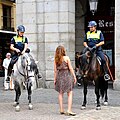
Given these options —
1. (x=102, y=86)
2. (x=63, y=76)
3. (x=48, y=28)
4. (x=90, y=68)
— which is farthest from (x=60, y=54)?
(x=48, y=28)

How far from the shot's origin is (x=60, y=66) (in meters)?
10.5

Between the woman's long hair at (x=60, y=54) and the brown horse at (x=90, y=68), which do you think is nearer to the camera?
the woman's long hair at (x=60, y=54)

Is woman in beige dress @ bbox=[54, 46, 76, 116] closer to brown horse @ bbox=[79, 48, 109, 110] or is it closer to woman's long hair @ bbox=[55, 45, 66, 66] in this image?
woman's long hair @ bbox=[55, 45, 66, 66]

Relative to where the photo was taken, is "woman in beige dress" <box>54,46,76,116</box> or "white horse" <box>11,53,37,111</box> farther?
"white horse" <box>11,53,37,111</box>

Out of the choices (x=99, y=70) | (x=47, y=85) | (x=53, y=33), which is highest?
(x=53, y=33)

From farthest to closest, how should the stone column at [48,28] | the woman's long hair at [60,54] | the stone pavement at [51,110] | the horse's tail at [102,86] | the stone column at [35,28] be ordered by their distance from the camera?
the stone column at [35,28] < the stone column at [48,28] < the horse's tail at [102,86] < the woman's long hair at [60,54] < the stone pavement at [51,110]

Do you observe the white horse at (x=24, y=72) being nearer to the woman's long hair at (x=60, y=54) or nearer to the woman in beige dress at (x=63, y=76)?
the woman in beige dress at (x=63, y=76)

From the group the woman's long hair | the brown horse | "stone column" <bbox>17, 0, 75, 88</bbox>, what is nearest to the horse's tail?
the brown horse

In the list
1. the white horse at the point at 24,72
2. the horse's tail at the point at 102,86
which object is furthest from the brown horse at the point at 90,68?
the white horse at the point at 24,72

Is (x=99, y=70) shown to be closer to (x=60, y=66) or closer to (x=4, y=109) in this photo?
(x=60, y=66)

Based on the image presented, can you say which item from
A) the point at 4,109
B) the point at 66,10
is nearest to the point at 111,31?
the point at 66,10

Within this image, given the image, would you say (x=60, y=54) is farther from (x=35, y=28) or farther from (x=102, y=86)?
(x=35, y=28)

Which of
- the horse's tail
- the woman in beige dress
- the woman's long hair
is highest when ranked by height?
the woman's long hair

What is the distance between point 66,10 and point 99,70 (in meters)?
6.69
